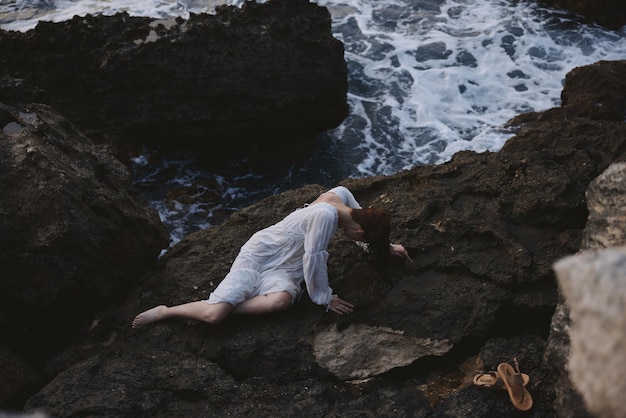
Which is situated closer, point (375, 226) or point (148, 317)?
point (375, 226)

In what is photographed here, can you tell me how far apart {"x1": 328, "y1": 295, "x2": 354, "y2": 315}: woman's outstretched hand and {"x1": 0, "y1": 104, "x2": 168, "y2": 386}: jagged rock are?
1.84m

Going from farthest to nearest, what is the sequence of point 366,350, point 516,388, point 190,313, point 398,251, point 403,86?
1. point 403,86
2. point 398,251
3. point 190,313
4. point 366,350
5. point 516,388

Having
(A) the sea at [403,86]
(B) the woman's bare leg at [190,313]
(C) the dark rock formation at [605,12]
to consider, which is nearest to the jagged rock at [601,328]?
(B) the woman's bare leg at [190,313]

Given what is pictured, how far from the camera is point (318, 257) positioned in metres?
4.79

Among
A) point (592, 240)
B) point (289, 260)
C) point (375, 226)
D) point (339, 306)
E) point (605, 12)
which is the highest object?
point (592, 240)

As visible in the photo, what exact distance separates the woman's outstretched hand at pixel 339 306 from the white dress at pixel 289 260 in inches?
1.5

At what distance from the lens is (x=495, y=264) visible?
5031 mm

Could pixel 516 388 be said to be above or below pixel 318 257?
below

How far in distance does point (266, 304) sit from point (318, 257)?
1.73 ft

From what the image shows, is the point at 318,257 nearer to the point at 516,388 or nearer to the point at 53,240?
the point at 516,388

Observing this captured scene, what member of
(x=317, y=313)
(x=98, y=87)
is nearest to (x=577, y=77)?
(x=317, y=313)

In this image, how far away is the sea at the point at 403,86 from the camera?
886 centimetres

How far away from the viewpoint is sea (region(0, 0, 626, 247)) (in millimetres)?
8859

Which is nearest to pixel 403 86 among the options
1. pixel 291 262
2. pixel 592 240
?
pixel 291 262
